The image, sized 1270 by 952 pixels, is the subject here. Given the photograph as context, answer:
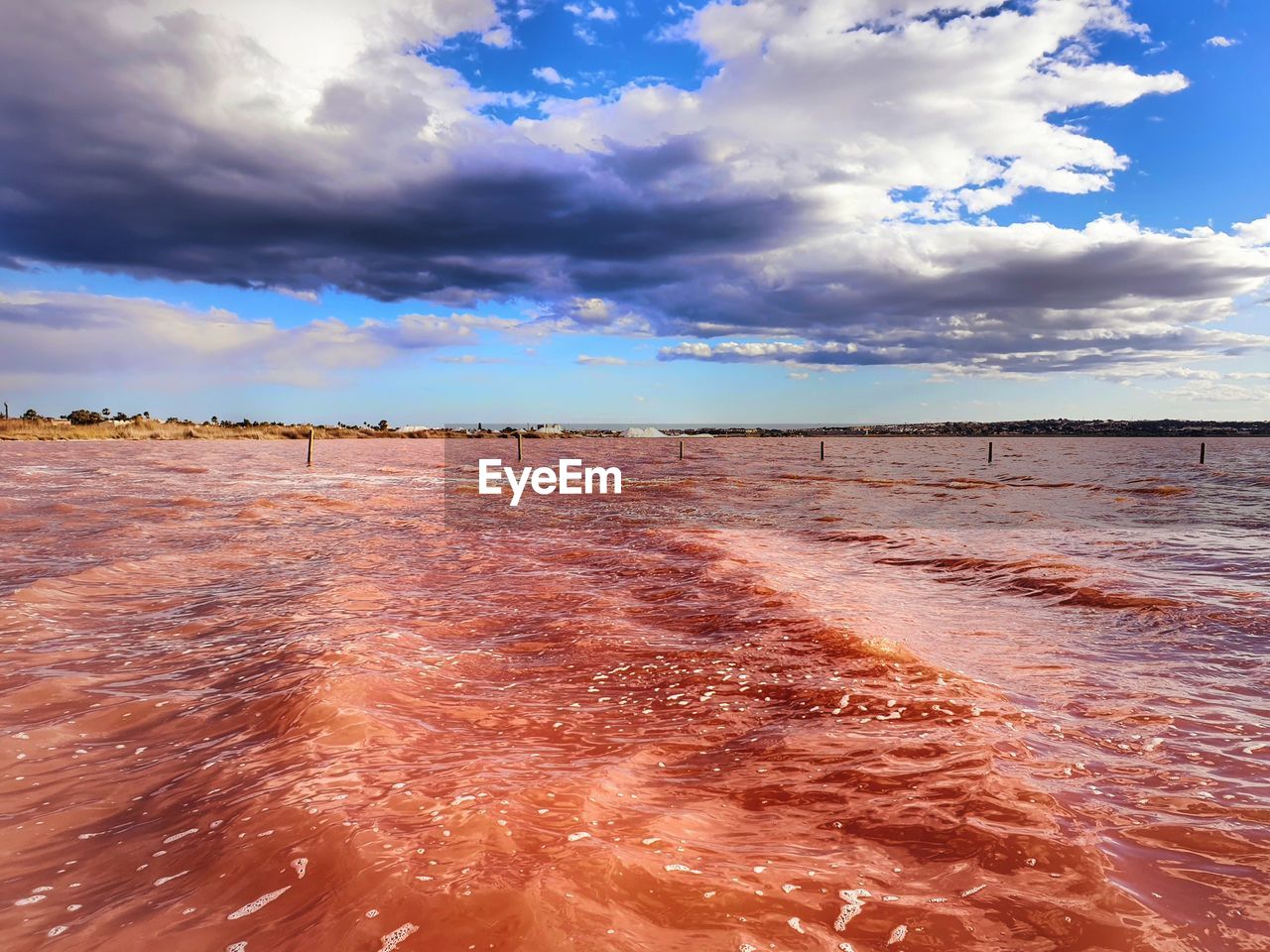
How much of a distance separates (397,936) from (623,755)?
2.56 meters

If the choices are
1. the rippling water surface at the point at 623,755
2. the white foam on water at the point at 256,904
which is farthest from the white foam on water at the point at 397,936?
the white foam on water at the point at 256,904

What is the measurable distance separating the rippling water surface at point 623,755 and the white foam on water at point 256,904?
3cm

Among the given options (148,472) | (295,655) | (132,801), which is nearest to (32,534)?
(295,655)

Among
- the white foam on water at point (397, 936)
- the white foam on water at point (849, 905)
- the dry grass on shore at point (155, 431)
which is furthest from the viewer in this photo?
the dry grass on shore at point (155, 431)

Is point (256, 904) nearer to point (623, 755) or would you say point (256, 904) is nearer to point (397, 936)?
point (397, 936)

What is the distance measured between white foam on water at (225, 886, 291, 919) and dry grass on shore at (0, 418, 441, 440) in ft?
249

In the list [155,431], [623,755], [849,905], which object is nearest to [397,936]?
[849,905]

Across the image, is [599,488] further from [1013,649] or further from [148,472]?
[1013,649]

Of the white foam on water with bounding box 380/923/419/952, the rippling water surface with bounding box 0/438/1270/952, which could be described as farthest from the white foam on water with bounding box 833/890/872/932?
the white foam on water with bounding box 380/923/419/952

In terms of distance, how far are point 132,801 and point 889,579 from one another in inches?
494

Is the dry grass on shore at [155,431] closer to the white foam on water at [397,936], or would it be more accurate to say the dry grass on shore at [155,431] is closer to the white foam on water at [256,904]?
the white foam on water at [256,904]

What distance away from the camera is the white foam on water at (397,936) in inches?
119

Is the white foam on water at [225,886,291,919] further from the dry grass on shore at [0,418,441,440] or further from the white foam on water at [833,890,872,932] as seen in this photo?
the dry grass on shore at [0,418,441,440]

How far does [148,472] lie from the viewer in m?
33.4
